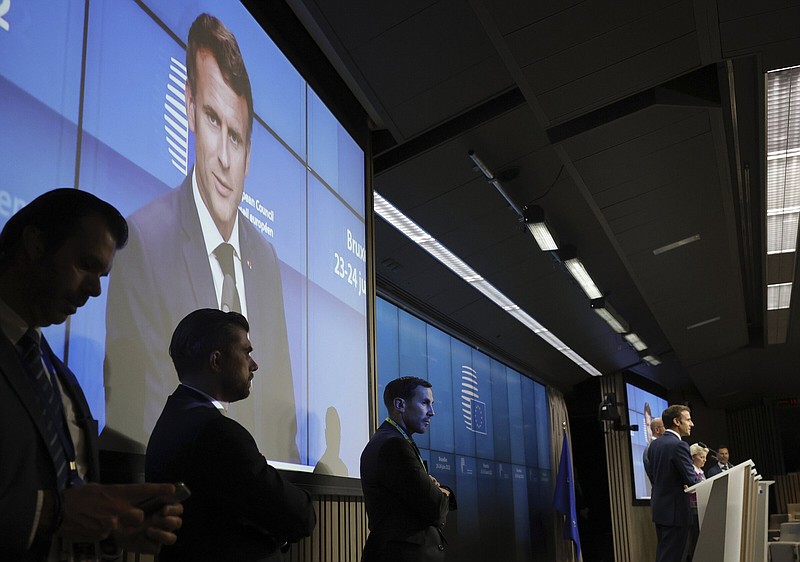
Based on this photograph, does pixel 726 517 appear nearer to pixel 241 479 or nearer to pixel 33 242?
pixel 241 479

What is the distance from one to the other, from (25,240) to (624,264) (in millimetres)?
7912

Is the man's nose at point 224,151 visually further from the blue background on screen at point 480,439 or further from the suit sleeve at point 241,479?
the blue background on screen at point 480,439

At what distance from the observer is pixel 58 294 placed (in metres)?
1.28

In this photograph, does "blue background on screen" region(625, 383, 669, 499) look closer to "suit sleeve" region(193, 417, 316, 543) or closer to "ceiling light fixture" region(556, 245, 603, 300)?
"ceiling light fixture" region(556, 245, 603, 300)

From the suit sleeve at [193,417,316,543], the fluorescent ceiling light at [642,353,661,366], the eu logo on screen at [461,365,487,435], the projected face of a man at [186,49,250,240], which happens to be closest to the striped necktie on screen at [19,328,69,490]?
the suit sleeve at [193,417,316,543]

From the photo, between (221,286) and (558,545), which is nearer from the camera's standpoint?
(221,286)

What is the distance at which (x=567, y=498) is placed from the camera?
12.5 m

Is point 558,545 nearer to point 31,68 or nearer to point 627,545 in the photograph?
point 627,545

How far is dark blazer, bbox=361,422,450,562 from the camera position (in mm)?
2844

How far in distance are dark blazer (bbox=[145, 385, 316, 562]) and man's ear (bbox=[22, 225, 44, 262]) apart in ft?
2.04

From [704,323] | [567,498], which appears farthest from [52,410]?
[567,498]

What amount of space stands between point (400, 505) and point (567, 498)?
1029 centimetres

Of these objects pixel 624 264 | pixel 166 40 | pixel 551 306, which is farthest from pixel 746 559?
pixel 551 306

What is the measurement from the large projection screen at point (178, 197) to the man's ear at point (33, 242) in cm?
42
